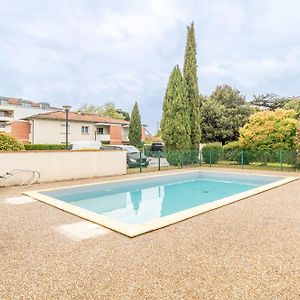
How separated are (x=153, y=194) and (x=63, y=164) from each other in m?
4.71

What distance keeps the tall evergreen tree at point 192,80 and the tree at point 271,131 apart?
4.31 meters

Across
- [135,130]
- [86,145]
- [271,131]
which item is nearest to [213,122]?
[271,131]

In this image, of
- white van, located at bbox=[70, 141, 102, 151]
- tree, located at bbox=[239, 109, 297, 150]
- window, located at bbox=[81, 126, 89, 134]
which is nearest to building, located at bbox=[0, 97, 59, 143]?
window, located at bbox=[81, 126, 89, 134]

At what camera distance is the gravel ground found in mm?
2910

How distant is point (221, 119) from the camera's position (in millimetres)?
27375

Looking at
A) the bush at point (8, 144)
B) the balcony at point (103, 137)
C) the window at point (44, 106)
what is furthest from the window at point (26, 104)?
the bush at point (8, 144)

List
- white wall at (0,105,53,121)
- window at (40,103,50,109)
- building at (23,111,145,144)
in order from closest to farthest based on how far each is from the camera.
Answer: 1. building at (23,111,145,144)
2. white wall at (0,105,53,121)
3. window at (40,103,50,109)

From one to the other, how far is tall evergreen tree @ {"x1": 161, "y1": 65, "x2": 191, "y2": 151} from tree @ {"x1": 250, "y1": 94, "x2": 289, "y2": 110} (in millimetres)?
25768

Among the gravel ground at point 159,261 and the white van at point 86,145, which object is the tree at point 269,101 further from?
the gravel ground at point 159,261

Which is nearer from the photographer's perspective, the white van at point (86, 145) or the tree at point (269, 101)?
the white van at point (86, 145)

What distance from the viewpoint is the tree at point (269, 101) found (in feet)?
134

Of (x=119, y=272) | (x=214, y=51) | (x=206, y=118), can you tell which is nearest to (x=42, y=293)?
(x=119, y=272)

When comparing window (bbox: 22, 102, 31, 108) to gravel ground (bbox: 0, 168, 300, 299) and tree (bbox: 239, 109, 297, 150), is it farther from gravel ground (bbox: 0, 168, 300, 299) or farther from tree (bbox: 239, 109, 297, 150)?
gravel ground (bbox: 0, 168, 300, 299)

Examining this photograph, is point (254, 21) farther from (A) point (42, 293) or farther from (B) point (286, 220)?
(A) point (42, 293)
